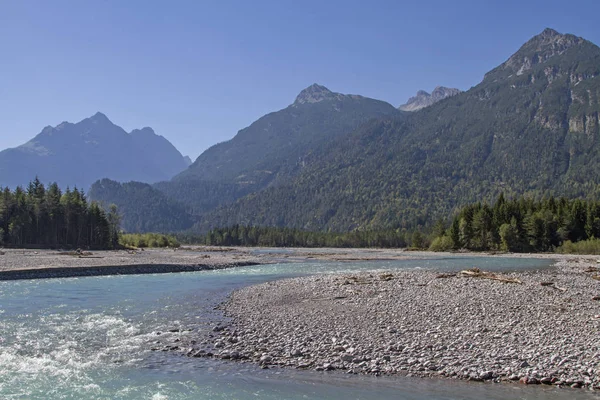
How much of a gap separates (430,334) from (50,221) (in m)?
113

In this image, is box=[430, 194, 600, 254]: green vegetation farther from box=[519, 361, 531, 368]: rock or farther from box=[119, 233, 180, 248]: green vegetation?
box=[119, 233, 180, 248]: green vegetation

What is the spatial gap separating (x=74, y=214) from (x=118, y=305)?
3672 inches

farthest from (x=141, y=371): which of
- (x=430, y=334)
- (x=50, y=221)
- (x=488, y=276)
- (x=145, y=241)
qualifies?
(x=145, y=241)

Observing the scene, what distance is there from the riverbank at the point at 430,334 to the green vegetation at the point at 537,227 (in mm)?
87715

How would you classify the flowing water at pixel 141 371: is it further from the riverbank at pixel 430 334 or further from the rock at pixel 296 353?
the rock at pixel 296 353

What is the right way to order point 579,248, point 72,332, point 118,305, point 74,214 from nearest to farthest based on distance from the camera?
1. point 72,332
2. point 118,305
3. point 579,248
4. point 74,214

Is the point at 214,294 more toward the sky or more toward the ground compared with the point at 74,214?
more toward the ground

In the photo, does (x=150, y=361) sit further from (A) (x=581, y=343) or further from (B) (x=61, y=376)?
(A) (x=581, y=343)

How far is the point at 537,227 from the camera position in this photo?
110875 millimetres

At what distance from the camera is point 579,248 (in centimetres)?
10100

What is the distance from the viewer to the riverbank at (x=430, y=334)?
15.6 m

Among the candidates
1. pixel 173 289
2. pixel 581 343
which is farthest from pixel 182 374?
pixel 173 289

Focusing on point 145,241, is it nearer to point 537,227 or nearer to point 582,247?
point 537,227

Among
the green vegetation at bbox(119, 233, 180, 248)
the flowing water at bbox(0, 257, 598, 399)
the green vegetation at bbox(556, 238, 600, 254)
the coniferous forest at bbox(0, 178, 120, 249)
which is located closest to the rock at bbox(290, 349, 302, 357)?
the flowing water at bbox(0, 257, 598, 399)
